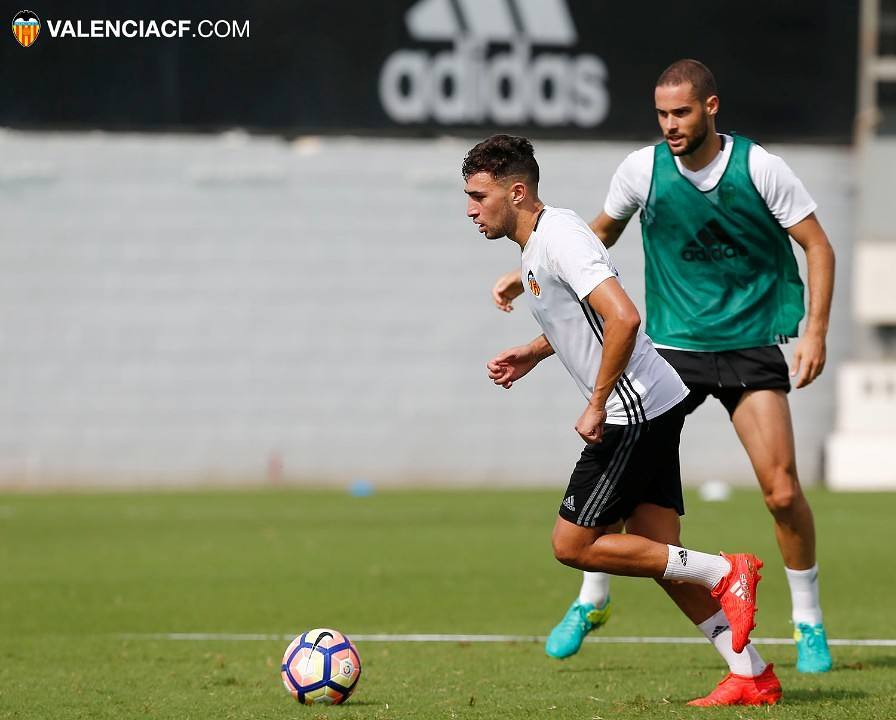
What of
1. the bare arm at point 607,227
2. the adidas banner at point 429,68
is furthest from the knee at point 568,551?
the adidas banner at point 429,68

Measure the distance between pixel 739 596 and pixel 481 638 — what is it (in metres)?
2.69

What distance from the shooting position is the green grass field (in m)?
5.62

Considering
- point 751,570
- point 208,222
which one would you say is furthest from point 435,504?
point 751,570

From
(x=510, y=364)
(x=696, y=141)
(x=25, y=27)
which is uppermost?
(x=25, y=27)

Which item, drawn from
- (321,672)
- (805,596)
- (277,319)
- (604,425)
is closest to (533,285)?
(604,425)

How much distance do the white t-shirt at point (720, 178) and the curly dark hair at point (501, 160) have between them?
1.24 metres

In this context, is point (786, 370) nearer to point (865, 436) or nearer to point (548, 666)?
point (548, 666)

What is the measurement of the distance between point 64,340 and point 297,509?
5681 mm

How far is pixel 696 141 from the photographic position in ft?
20.4

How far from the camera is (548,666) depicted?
21.7ft

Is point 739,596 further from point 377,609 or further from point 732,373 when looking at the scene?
point 377,609

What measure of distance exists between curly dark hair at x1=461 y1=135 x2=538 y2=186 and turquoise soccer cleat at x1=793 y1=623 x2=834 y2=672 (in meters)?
2.32

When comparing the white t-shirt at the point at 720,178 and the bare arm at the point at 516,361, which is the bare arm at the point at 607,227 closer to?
the white t-shirt at the point at 720,178

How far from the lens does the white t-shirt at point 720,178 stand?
20.7 ft
